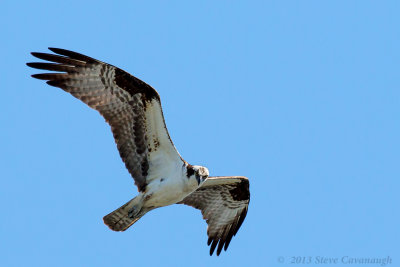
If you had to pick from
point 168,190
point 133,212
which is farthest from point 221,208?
point 133,212

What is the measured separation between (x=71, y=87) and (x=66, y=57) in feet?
1.60

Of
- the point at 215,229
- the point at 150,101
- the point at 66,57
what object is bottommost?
the point at 215,229

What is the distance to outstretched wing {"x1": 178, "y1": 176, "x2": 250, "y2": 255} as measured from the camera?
1435 cm

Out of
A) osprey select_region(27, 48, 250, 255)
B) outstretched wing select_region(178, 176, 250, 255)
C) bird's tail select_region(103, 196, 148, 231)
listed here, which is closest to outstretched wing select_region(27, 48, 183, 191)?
osprey select_region(27, 48, 250, 255)

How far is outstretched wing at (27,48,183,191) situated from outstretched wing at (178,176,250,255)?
1753 millimetres

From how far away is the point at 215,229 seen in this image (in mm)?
14445

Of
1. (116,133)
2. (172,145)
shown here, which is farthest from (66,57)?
(172,145)

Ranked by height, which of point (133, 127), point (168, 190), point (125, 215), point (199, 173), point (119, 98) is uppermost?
point (119, 98)

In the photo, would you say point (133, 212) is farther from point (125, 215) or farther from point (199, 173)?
point (199, 173)

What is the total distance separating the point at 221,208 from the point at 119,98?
3.25 metres

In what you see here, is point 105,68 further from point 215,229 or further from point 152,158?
point 215,229

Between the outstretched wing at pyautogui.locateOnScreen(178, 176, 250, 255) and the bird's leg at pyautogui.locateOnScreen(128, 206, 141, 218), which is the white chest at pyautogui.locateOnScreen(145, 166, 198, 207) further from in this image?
the outstretched wing at pyautogui.locateOnScreen(178, 176, 250, 255)

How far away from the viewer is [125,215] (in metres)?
13.0

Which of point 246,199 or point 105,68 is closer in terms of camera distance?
point 105,68
